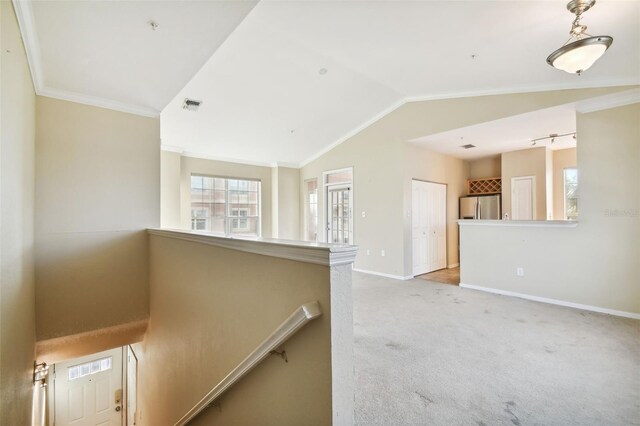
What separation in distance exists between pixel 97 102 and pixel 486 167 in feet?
25.2

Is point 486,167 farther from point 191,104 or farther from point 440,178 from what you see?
point 191,104

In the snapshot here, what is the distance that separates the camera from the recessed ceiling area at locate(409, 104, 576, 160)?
417cm

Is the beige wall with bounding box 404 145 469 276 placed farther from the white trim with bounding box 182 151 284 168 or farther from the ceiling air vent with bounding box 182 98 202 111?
the ceiling air vent with bounding box 182 98 202 111

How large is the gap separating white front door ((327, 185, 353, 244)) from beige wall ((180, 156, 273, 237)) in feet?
5.35

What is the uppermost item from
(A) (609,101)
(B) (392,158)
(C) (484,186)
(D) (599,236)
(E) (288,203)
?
(A) (609,101)

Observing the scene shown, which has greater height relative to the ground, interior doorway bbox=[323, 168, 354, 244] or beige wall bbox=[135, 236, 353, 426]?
interior doorway bbox=[323, 168, 354, 244]

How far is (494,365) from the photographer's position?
2336 mm

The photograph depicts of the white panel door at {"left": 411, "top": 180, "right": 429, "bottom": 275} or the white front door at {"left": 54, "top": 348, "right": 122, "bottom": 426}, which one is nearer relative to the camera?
the white front door at {"left": 54, "top": 348, "right": 122, "bottom": 426}

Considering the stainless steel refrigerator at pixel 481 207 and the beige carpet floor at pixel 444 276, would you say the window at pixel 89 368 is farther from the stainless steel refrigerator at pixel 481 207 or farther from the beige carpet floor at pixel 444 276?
the stainless steel refrigerator at pixel 481 207

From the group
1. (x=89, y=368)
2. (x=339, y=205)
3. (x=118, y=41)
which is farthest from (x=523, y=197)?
(x=89, y=368)

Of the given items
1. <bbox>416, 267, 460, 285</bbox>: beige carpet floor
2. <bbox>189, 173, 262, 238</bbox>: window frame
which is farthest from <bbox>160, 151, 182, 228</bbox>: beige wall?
<bbox>416, 267, 460, 285</bbox>: beige carpet floor

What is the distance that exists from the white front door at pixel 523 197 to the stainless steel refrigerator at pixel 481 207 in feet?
1.06

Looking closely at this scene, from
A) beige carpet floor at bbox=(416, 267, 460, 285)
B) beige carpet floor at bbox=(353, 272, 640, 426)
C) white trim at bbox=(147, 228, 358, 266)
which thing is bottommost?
beige carpet floor at bbox=(353, 272, 640, 426)

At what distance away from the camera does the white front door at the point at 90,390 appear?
4812 millimetres
